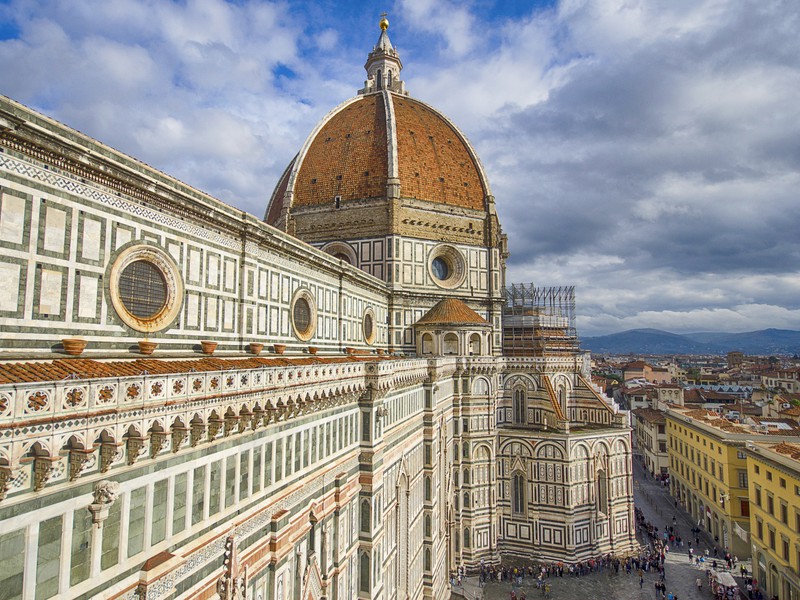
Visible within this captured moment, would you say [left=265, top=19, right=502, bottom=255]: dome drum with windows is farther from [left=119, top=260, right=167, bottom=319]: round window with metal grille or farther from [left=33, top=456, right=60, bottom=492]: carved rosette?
[left=33, top=456, right=60, bottom=492]: carved rosette

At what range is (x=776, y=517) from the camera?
2806cm

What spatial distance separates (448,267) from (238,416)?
100ft

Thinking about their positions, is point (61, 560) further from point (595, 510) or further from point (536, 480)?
point (595, 510)

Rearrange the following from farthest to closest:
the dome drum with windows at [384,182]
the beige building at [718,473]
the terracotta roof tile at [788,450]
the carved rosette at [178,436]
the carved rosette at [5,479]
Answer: the dome drum with windows at [384,182] → the beige building at [718,473] → the terracotta roof tile at [788,450] → the carved rosette at [178,436] → the carved rosette at [5,479]

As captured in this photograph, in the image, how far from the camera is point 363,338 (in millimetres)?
29312

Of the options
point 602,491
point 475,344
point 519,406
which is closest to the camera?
point 475,344

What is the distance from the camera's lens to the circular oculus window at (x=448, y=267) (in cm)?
3875

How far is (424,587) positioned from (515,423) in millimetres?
16342

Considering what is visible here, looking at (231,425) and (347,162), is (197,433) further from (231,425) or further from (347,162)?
(347,162)

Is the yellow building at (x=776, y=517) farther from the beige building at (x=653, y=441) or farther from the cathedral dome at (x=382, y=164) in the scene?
the cathedral dome at (x=382, y=164)

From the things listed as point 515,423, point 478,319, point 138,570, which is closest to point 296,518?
point 138,570

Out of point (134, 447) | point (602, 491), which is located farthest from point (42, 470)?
point (602, 491)

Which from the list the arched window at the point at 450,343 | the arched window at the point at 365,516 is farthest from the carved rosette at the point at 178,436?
the arched window at the point at 450,343

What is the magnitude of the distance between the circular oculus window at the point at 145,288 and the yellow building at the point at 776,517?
30066mm
